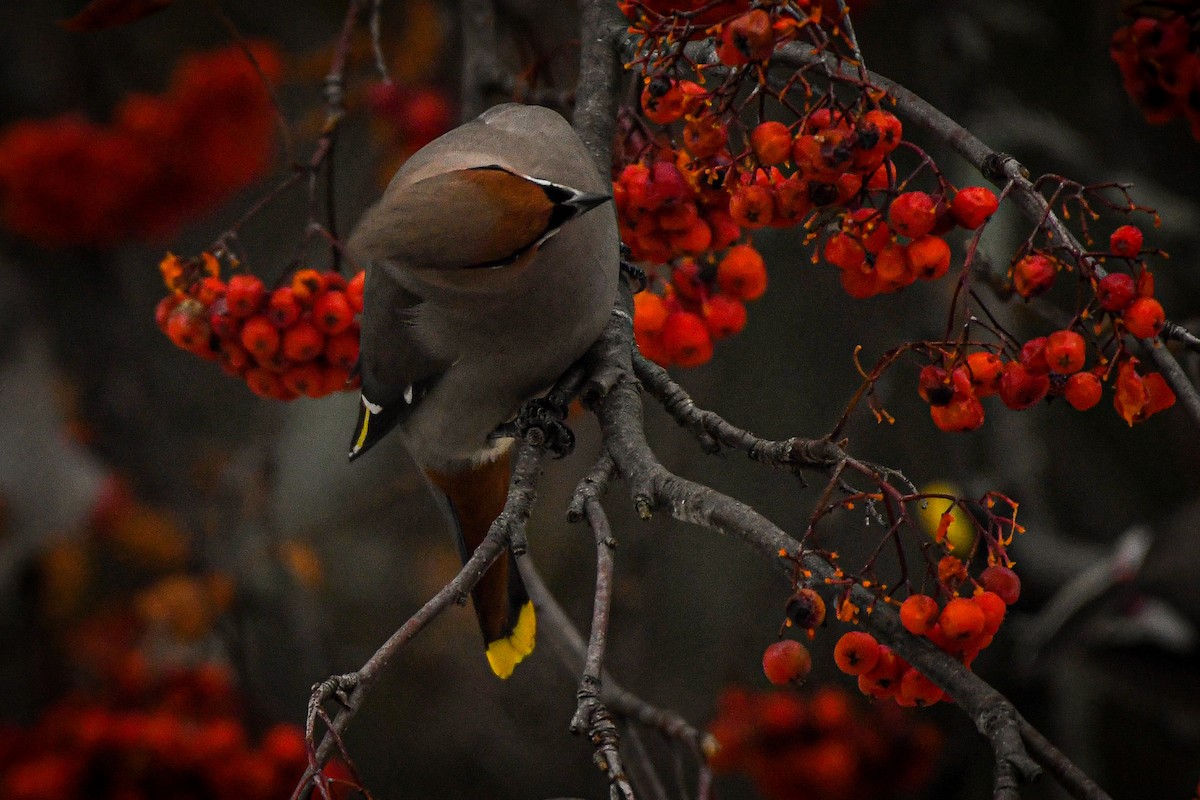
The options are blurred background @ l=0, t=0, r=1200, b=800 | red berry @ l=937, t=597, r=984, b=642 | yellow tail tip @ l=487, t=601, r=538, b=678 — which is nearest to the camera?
red berry @ l=937, t=597, r=984, b=642

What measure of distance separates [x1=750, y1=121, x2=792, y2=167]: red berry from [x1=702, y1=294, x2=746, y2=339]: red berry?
0.52 meters

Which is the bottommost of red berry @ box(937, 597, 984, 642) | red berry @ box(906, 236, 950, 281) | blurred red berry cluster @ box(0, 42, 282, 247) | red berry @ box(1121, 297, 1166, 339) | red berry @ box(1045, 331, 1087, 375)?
blurred red berry cluster @ box(0, 42, 282, 247)

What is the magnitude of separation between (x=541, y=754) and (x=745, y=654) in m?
0.73

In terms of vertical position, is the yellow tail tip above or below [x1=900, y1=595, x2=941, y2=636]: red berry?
below

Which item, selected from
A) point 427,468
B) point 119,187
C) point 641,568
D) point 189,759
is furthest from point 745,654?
point 119,187

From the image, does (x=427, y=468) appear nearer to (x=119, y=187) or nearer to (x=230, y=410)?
(x=119, y=187)

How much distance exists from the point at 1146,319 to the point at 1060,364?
0.37 ft

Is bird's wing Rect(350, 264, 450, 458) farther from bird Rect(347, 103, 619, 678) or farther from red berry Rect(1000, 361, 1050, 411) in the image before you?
red berry Rect(1000, 361, 1050, 411)

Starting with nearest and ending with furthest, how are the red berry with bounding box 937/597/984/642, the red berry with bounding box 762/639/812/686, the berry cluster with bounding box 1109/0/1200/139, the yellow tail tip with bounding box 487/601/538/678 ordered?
the red berry with bounding box 937/597/984/642 → the red berry with bounding box 762/639/812/686 → the berry cluster with bounding box 1109/0/1200/139 → the yellow tail tip with bounding box 487/601/538/678

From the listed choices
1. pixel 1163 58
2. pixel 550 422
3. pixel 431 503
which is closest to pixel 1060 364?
pixel 1163 58

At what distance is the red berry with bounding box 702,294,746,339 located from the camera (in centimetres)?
195

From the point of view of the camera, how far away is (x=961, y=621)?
4.10 feet

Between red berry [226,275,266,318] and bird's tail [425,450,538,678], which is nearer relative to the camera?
red berry [226,275,266,318]

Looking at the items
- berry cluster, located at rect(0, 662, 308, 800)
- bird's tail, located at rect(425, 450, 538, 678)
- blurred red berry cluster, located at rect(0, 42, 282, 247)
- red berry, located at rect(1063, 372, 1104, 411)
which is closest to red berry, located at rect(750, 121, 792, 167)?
red berry, located at rect(1063, 372, 1104, 411)
